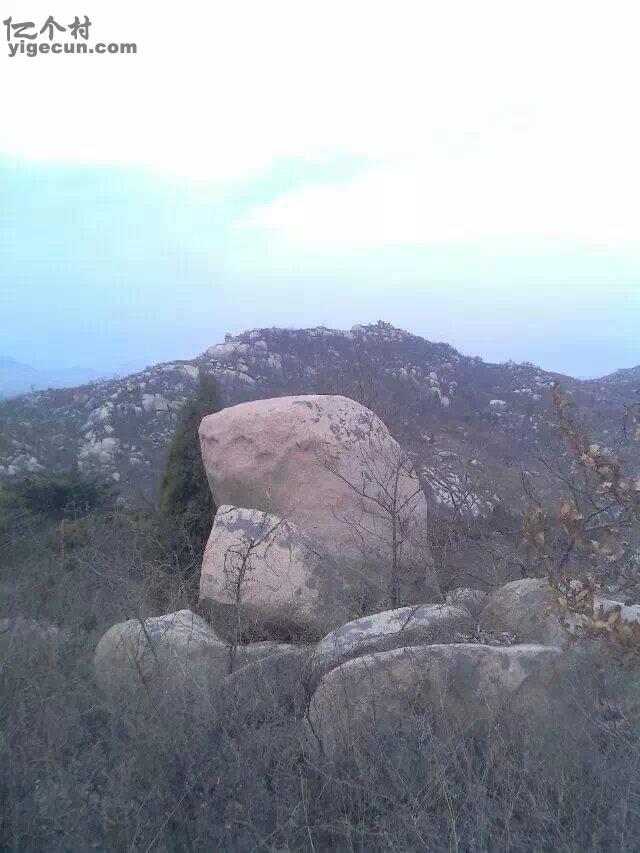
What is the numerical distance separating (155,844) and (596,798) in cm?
153

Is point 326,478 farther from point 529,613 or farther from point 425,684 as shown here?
point 425,684

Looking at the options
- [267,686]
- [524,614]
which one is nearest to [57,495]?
[267,686]

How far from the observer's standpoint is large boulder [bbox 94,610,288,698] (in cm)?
340

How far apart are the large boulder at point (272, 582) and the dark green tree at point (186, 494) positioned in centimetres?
119

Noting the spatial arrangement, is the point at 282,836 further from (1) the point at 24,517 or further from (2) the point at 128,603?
(1) the point at 24,517

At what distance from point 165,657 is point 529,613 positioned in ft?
7.23

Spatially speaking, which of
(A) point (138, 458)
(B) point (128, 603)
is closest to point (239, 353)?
(A) point (138, 458)

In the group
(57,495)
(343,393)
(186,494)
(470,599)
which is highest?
(343,393)

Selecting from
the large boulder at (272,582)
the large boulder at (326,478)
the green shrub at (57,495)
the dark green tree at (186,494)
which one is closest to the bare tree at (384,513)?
the large boulder at (326,478)

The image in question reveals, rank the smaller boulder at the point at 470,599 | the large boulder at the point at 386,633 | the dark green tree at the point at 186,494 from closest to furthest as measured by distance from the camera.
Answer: the large boulder at the point at 386,633, the smaller boulder at the point at 470,599, the dark green tree at the point at 186,494

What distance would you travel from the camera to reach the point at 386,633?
3826 millimetres

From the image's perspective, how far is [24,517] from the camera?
7848 millimetres

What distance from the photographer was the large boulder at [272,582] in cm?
487

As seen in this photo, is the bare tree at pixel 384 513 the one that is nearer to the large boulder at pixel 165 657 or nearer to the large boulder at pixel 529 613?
the large boulder at pixel 529 613
